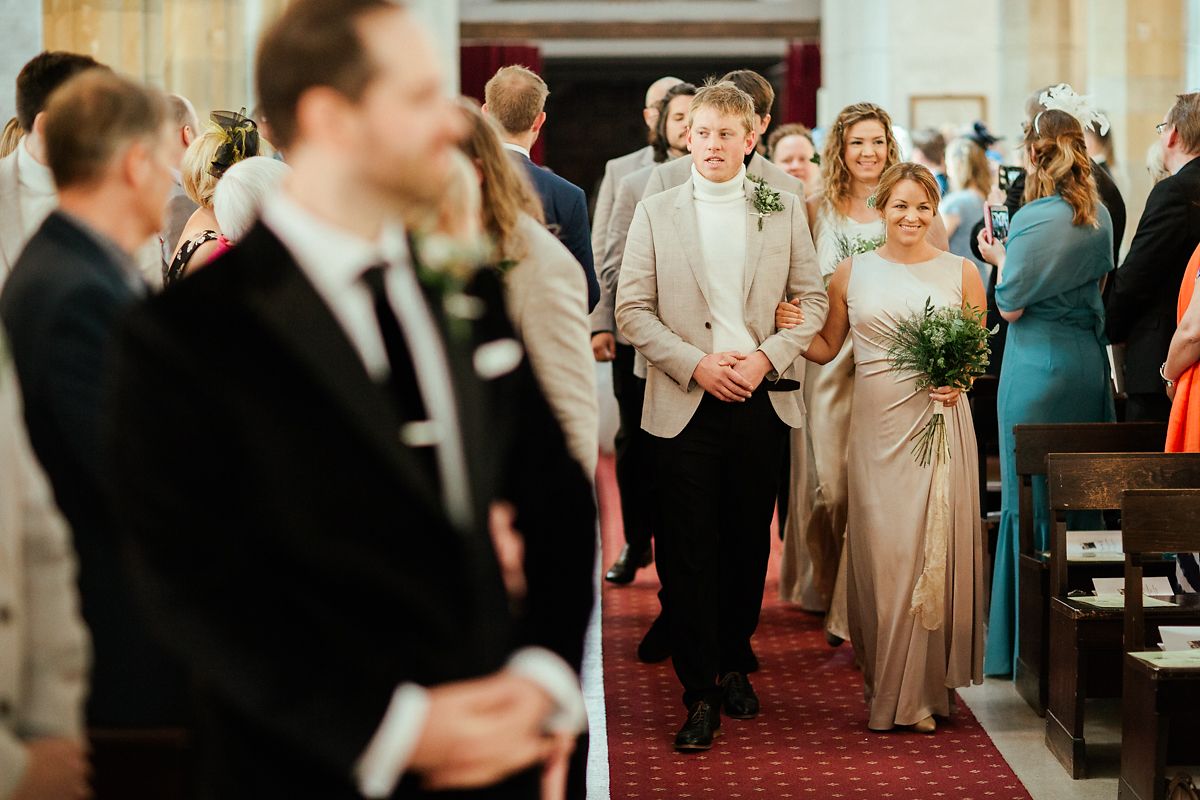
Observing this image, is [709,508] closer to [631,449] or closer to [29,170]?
[631,449]

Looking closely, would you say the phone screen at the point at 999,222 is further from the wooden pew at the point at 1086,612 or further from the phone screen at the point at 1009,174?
the wooden pew at the point at 1086,612

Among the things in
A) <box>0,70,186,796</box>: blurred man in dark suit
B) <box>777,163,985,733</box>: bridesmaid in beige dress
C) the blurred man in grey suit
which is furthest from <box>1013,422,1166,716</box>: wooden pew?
<box>0,70,186,796</box>: blurred man in dark suit

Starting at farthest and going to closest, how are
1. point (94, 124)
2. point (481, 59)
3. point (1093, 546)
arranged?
1. point (481, 59)
2. point (1093, 546)
3. point (94, 124)

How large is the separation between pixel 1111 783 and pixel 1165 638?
23.4 inches

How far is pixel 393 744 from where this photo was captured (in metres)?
1.71

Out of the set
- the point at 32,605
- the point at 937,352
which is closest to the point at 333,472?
the point at 32,605

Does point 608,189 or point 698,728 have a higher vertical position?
point 608,189

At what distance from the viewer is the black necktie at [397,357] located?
1.79 m

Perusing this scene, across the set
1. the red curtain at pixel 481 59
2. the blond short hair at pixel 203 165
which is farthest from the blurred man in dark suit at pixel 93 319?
the red curtain at pixel 481 59

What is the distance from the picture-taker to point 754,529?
5316mm

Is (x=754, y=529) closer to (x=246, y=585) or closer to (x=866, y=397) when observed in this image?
(x=866, y=397)

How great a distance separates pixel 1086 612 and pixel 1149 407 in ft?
5.05

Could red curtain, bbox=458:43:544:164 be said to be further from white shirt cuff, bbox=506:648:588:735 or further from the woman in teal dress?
white shirt cuff, bbox=506:648:588:735

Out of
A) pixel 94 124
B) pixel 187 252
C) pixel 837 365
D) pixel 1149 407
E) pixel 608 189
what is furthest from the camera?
pixel 608 189
